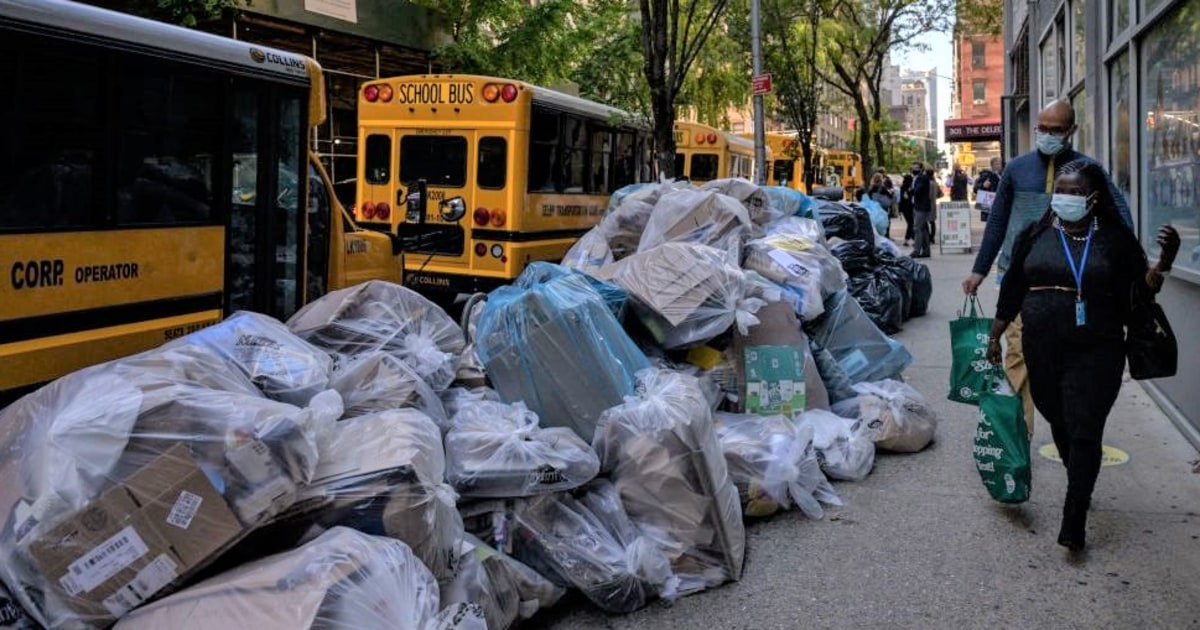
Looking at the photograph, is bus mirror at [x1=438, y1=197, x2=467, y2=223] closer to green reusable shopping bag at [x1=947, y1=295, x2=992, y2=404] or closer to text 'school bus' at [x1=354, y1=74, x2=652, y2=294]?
text 'school bus' at [x1=354, y1=74, x2=652, y2=294]

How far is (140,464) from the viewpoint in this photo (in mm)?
2551

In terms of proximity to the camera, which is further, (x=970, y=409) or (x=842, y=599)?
(x=970, y=409)

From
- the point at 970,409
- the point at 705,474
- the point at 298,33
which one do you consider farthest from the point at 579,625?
the point at 298,33

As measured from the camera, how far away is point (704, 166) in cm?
1733

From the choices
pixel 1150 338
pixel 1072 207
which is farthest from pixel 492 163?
pixel 1150 338

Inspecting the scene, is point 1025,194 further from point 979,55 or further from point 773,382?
point 979,55

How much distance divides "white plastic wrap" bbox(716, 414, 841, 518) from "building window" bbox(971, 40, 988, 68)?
74.0 meters

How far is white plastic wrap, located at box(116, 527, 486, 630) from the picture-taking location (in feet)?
7.69

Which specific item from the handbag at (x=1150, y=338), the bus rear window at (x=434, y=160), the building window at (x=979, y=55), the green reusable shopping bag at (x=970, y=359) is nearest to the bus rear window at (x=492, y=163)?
the bus rear window at (x=434, y=160)

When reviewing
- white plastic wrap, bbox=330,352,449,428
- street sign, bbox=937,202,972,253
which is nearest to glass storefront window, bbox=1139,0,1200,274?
white plastic wrap, bbox=330,352,449,428

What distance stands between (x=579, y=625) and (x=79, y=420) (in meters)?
1.82

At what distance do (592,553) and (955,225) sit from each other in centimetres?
1587

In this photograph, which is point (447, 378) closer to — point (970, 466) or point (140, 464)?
point (140, 464)

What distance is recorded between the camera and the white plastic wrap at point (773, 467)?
14.6 feet
